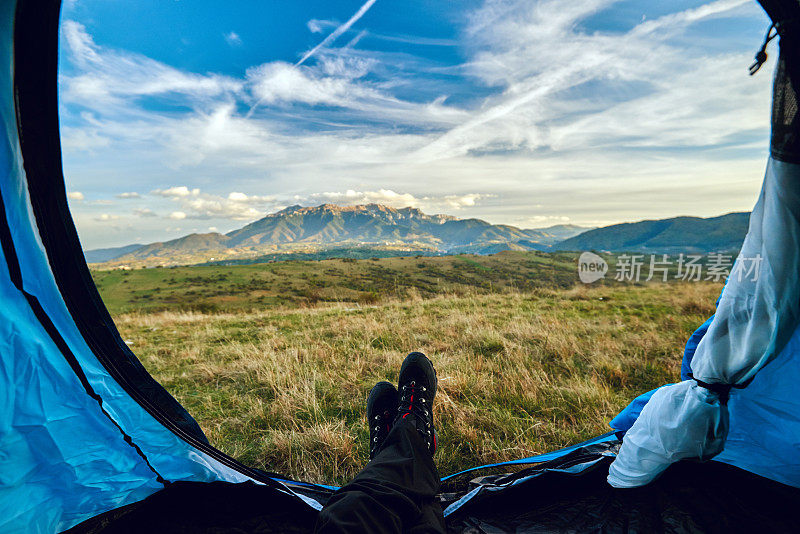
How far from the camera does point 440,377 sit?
3.51 meters

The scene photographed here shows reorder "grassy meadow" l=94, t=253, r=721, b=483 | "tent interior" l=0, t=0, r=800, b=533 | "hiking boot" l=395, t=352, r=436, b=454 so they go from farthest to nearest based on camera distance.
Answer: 1. "grassy meadow" l=94, t=253, r=721, b=483
2. "hiking boot" l=395, t=352, r=436, b=454
3. "tent interior" l=0, t=0, r=800, b=533

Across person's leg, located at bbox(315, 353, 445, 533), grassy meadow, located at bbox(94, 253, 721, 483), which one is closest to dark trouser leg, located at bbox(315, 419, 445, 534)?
person's leg, located at bbox(315, 353, 445, 533)

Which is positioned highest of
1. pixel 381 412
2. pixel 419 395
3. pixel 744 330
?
pixel 744 330

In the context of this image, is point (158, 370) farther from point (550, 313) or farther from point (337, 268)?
point (337, 268)

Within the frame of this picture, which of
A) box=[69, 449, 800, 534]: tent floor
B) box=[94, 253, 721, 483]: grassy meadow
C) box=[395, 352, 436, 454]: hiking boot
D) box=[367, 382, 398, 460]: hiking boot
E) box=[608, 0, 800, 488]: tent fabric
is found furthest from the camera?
box=[94, 253, 721, 483]: grassy meadow

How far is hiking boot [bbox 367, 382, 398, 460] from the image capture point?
232 centimetres

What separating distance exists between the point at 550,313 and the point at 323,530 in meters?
7.04

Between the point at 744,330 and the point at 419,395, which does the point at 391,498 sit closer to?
the point at 419,395

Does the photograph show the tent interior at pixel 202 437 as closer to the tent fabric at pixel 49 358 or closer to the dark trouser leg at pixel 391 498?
the tent fabric at pixel 49 358

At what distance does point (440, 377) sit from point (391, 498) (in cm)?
219

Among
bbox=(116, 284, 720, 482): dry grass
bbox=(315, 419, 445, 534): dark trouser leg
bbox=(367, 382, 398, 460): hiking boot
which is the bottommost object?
bbox=(116, 284, 720, 482): dry grass

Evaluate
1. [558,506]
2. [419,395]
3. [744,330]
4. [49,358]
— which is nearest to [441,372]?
[419,395]

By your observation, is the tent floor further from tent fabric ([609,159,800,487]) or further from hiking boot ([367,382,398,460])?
hiking boot ([367,382,398,460])

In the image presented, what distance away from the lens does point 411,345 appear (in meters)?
Answer: 4.84
